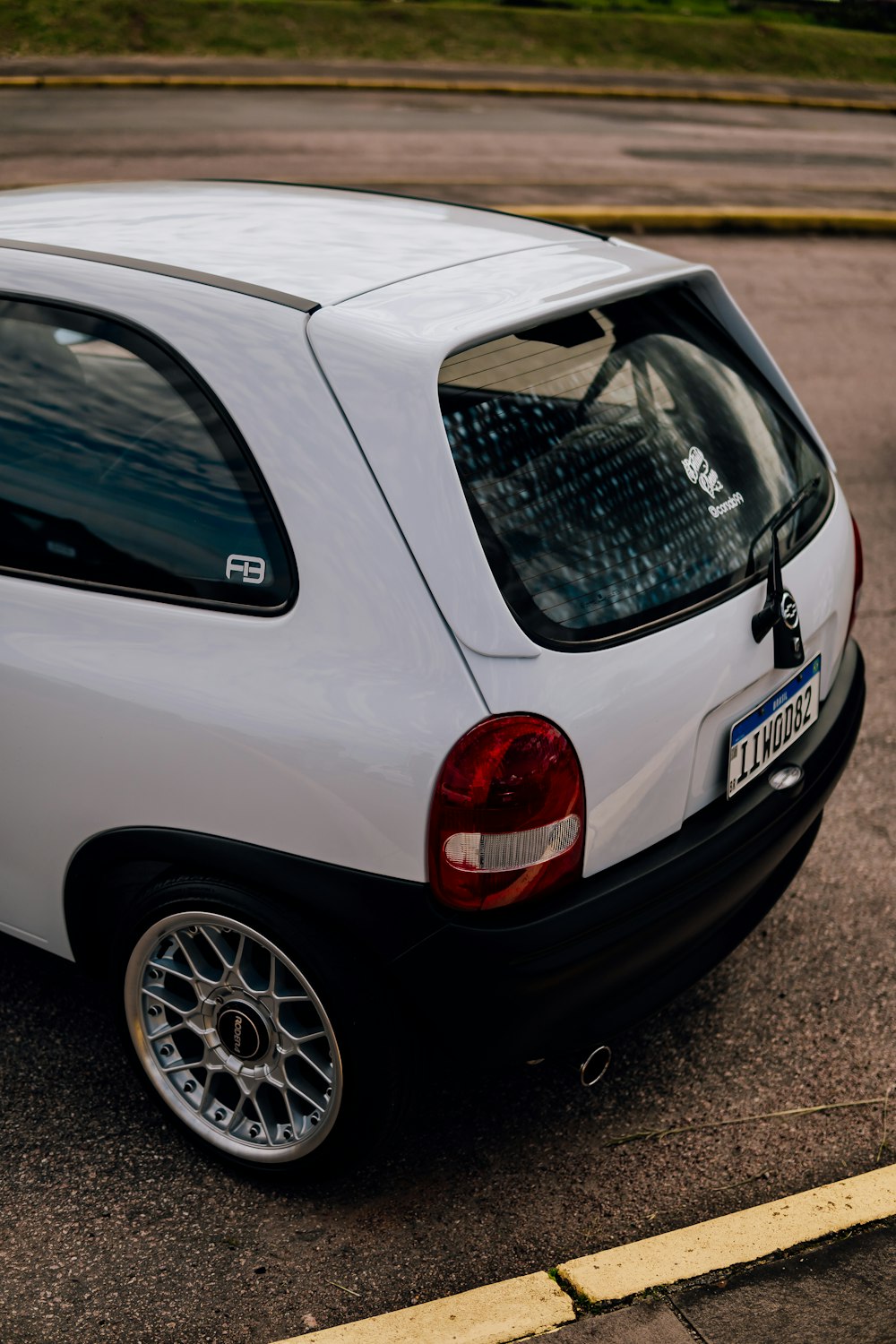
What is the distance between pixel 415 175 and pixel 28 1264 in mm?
Result: 13692

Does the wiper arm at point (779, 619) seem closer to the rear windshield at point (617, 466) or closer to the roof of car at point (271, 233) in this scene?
the rear windshield at point (617, 466)

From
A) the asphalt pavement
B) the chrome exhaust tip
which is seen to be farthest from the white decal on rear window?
the asphalt pavement

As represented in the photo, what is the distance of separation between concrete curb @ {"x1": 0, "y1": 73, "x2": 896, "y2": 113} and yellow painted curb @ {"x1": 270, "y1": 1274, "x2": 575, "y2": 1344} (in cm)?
2026

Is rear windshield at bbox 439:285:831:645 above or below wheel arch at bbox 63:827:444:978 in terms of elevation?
above

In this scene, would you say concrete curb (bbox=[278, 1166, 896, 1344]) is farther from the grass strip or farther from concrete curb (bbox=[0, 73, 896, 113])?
the grass strip

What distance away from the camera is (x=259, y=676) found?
231cm

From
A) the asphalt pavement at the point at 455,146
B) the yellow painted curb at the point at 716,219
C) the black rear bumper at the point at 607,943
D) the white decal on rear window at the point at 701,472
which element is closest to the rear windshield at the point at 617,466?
the white decal on rear window at the point at 701,472

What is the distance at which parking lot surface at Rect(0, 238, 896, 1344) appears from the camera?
2.42 m

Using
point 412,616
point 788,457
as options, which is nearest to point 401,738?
point 412,616

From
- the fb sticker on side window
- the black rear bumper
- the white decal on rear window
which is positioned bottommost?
the black rear bumper

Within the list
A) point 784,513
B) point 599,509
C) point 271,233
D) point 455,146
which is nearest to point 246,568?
point 599,509

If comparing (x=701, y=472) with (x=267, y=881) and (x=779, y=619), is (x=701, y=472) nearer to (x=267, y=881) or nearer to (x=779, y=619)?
(x=779, y=619)

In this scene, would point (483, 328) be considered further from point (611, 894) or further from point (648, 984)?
point (648, 984)

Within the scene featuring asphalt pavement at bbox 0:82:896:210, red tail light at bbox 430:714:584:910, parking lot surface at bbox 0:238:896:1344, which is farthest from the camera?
asphalt pavement at bbox 0:82:896:210
